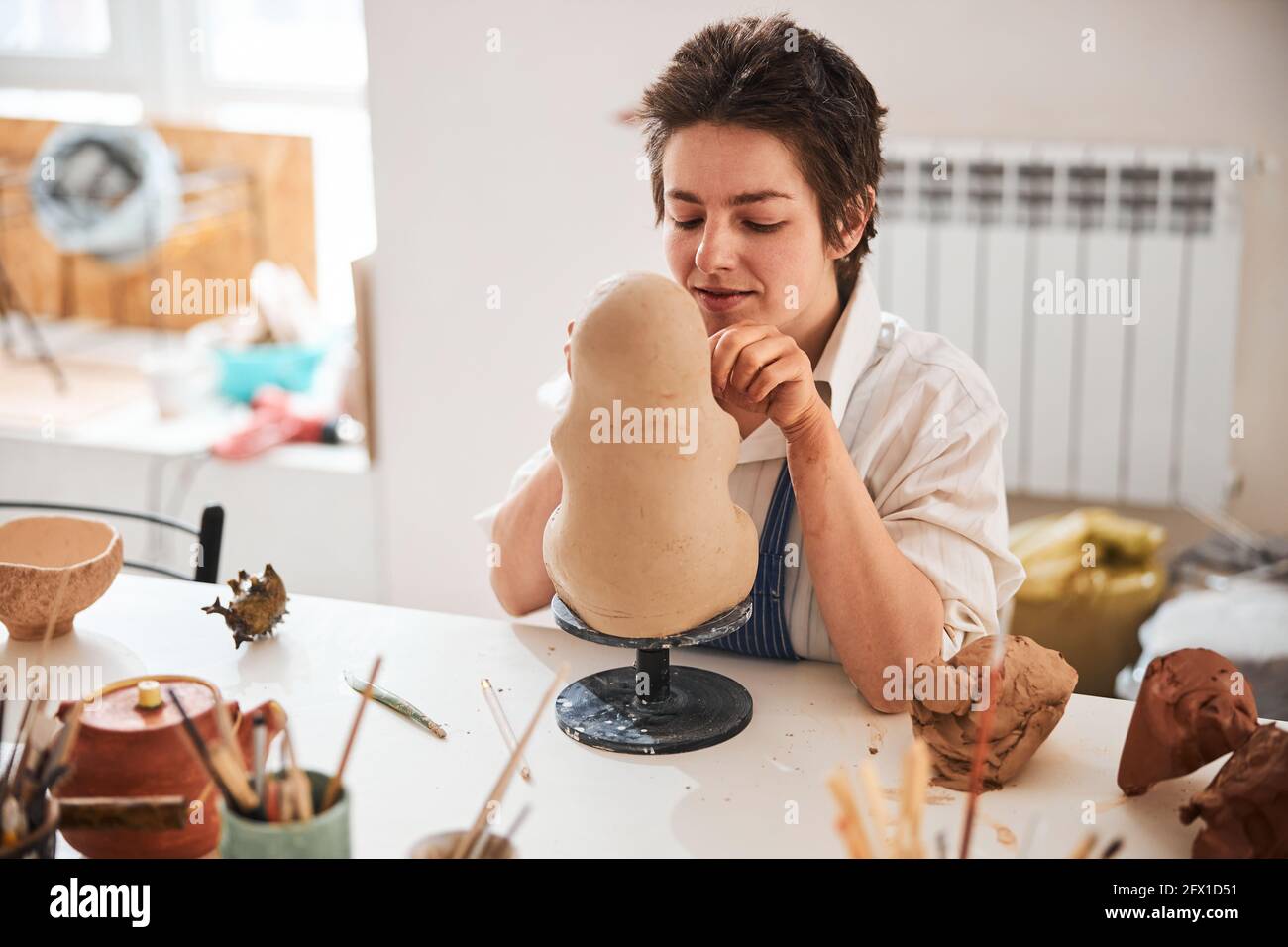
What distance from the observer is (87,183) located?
12.1ft

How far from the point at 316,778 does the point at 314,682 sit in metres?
0.45

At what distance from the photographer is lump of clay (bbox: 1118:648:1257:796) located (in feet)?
3.91

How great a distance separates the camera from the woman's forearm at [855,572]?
140 cm

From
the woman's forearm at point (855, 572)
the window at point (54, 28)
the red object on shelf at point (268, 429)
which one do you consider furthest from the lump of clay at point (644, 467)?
the window at point (54, 28)

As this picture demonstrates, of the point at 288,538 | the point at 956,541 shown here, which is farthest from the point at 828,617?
the point at 288,538

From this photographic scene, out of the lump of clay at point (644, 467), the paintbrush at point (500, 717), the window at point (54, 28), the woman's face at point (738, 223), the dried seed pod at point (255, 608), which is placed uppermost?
the window at point (54, 28)

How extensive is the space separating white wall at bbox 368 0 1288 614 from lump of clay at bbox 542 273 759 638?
1.68m

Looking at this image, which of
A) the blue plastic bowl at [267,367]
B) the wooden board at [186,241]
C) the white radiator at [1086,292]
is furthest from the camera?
the wooden board at [186,241]

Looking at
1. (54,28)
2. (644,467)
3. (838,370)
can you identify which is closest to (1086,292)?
(838,370)

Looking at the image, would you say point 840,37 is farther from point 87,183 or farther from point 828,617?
point 87,183

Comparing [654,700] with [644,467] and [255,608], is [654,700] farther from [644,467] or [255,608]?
[255,608]

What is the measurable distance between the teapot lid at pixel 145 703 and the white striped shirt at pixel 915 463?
1.60 feet

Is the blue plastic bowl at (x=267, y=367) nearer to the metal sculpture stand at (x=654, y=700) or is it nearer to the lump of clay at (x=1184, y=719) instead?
the metal sculpture stand at (x=654, y=700)

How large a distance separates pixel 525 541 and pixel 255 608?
323 millimetres
